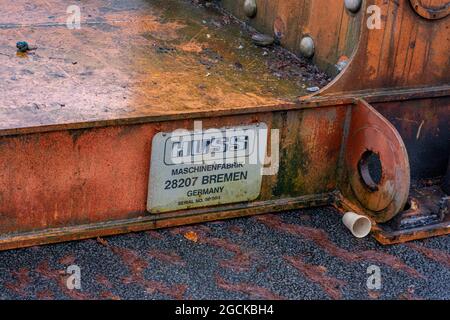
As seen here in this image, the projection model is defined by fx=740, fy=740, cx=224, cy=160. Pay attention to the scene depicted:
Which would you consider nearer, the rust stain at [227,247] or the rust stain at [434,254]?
the rust stain at [227,247]

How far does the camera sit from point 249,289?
3.78 m

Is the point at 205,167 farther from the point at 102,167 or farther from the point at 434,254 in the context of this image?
the point at 434,254

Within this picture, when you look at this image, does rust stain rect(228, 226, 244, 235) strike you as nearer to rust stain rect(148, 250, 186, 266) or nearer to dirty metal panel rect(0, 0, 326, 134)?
rust stain rect(148, 250, 186, 266)

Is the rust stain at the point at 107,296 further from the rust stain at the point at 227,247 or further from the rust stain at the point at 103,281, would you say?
the rust stain at the point at 227,247

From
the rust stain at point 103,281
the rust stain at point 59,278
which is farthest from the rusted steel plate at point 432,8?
the rust stain at point 59,278

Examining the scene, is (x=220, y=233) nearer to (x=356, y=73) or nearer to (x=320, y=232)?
(x=320, y=232)

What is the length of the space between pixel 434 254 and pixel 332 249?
1.89 ft

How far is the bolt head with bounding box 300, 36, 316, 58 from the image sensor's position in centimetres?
486

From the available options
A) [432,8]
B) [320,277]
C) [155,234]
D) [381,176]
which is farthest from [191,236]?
[432,8]

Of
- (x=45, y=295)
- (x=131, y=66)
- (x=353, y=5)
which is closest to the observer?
(x=45, y=295)

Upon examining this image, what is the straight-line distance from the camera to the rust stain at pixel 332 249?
4.07 m

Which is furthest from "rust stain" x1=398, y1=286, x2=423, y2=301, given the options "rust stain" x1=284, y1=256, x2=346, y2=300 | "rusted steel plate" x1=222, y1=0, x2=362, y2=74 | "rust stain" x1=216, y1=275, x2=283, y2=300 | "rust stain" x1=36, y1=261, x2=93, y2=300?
"rust stain" x1=36, y1=261, x2=93, y2=300

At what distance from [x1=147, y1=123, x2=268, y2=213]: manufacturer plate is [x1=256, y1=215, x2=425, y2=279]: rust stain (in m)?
0.24

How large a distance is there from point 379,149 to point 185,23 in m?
2.02
